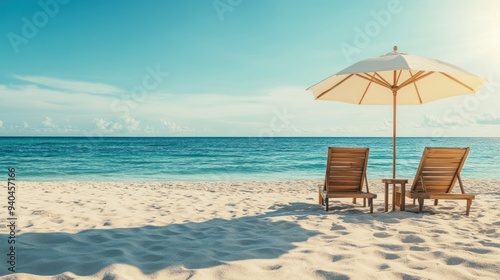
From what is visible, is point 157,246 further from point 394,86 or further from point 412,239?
point 394,86

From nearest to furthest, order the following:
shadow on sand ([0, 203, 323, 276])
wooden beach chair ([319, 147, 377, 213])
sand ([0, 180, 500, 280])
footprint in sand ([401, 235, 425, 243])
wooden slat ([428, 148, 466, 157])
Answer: sand ([0, 180, 500, 280])
shadow on sand ([0, 203, 323, 276])
footprint in sand ([401, 235, 425, 243])
wooden slat ([428, 148, 466, 157])
wooden beach chair ([319, 147, 377, 213])

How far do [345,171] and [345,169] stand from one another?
3cm

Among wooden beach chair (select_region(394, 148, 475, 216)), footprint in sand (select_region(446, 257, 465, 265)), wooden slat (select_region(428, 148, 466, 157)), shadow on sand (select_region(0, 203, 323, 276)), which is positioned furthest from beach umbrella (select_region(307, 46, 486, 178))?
footprint in sand (select_region(446, 257, 465, 265))

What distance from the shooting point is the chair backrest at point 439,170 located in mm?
5586

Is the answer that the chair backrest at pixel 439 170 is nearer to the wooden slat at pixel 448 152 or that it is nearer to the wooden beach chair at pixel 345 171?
the wooden slat at pixel 448 152

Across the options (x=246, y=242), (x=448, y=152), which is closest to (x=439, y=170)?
(x=448, y=152)

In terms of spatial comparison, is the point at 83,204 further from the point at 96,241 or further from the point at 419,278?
the point at 419,278

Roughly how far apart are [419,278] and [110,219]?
147 inches

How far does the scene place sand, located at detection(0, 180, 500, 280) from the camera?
2.73 meters

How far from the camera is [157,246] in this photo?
346 cm

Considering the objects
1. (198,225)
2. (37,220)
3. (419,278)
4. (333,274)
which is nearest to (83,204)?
(37,220)

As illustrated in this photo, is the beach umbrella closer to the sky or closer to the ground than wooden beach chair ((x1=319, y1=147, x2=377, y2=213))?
closer to the sky

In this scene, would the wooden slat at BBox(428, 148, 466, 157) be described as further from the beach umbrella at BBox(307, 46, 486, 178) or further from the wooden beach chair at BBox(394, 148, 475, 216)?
the beach umbrella at BBox(307, 46, 486, 178)

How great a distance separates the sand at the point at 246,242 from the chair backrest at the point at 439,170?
1.40 ft
